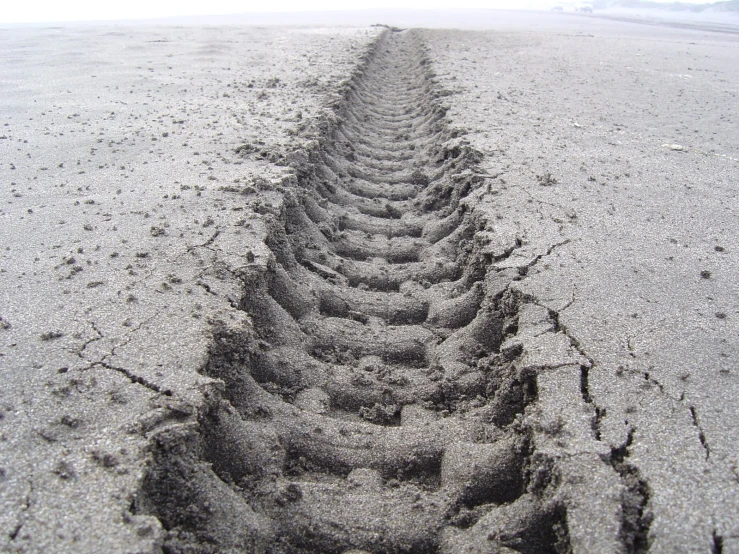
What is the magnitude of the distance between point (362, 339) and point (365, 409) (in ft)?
1.68

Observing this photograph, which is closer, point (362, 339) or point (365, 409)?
point (365, 409)

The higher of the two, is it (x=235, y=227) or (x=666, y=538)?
(x=235, y=227)

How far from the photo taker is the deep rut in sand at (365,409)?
1.76 meters

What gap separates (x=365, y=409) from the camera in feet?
7.90

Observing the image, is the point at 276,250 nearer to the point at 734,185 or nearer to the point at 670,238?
the point at 670,238

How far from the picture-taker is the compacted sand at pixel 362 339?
1.70 meters

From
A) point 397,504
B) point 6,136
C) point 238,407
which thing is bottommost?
point 397,504

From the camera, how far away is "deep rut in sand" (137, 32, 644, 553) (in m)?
1.76

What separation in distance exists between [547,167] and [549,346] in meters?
2.60

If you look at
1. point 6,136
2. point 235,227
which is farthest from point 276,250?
point 6,136

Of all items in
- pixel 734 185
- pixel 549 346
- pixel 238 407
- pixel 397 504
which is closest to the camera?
pixel 397 504

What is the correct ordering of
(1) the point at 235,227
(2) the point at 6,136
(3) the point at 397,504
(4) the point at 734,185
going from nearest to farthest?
(3) the point at 397,504
(1) the point at 235,227
(4) the point at 734,185
(2) the point at 6,136

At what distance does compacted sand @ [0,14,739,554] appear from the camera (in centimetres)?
170

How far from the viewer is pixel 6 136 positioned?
16.4 ft
